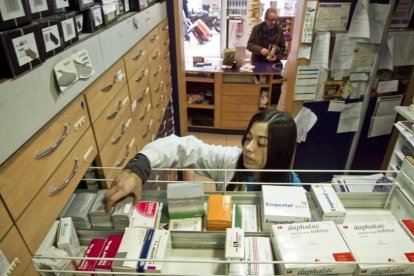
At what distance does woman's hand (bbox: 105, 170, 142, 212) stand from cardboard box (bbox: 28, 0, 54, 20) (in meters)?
0.45

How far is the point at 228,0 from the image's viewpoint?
4.59 metres

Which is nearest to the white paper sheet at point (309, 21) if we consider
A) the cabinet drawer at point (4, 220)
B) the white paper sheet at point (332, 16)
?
the white paper sheet at point (332, 16)

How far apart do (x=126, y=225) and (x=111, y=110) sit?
490 millimetres

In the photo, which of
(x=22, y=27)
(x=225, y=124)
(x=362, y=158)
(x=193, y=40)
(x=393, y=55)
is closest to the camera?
(x=22, y=27)

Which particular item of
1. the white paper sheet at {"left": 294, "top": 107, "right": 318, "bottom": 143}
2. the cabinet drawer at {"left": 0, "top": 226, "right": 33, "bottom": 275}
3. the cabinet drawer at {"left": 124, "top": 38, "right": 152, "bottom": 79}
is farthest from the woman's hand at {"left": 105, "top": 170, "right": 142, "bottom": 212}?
the white paper sheet at {"left": 294, "top": 107, "right": 318, "bottom": 143}

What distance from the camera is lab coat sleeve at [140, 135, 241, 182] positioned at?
1154 millimetres

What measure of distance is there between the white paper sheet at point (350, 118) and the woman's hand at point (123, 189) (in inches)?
68.8

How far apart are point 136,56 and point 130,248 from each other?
3.26 ft

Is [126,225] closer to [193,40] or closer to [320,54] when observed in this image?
[320,54]

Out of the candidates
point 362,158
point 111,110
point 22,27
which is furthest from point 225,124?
point 22,27

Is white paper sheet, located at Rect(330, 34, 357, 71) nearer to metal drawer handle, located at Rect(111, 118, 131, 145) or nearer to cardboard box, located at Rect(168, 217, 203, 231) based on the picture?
metal drawer handle, located at Rect(111, 118, 131, 145)

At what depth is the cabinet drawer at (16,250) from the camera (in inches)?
21.8

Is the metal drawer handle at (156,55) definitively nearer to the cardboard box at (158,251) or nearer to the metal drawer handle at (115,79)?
the metal drawer handle at (115,79)

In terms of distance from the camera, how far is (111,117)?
1.10 m
